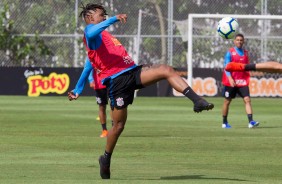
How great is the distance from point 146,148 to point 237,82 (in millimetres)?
7136

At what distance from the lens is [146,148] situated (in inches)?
675

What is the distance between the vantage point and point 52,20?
4653 cm

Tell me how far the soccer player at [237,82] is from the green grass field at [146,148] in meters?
0.42

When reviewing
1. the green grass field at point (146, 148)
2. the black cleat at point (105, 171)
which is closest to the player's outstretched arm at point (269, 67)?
the green grass field at point (146, 148)

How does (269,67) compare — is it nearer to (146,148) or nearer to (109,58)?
(109,58)

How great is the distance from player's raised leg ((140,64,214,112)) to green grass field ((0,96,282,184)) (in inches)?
41.1

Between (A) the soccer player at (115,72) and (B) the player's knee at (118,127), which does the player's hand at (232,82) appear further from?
(B) the player's knee at (118,127)

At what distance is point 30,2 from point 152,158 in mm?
32910

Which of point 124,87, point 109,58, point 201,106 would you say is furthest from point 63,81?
point 201,106

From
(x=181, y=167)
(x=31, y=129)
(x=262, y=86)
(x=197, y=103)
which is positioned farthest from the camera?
(x=262, y=86)

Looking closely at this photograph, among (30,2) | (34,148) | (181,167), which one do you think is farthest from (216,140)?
(30,2)

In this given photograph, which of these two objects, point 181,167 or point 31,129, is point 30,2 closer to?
point 31,129

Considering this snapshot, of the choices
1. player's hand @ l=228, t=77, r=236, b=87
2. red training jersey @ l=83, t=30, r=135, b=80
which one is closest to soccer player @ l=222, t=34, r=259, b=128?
player's hand @ l=228, t=77, r=236, b=87

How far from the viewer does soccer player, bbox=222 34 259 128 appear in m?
23.2
